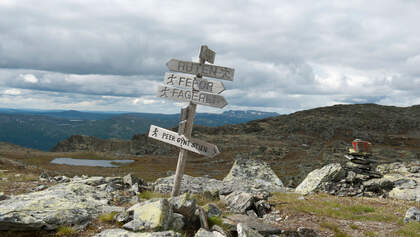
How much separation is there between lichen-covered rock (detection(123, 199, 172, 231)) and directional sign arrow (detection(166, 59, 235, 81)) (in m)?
6.07

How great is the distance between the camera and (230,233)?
962cm

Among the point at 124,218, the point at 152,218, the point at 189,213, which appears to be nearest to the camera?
the point at 152,218

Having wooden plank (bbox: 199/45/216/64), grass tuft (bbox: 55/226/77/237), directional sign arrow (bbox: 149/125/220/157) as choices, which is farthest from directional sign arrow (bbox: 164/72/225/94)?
grass tuft (bbox: 55/226/77/237)

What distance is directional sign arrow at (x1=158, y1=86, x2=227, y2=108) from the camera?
12211 mm

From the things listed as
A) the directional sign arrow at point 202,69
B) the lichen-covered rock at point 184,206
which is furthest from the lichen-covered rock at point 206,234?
the directional sign arrow at point 202,69

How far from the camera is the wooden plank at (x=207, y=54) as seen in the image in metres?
12.7

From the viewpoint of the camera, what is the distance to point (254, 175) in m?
24.0

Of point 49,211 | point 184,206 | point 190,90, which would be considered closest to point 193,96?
point 190,90

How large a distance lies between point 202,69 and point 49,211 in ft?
26.6

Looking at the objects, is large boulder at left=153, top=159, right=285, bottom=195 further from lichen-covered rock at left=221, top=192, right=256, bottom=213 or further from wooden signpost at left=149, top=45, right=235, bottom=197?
wooden signpost at left=149, top=45, right=235, bottom=197

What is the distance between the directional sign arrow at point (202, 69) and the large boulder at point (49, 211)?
6.56 meters

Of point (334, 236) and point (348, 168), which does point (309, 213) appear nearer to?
point (334, 236)

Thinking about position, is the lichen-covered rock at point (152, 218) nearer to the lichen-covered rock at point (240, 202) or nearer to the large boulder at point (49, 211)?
the large boulder at point (49, 211)

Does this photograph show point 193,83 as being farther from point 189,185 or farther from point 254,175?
point 254,175
